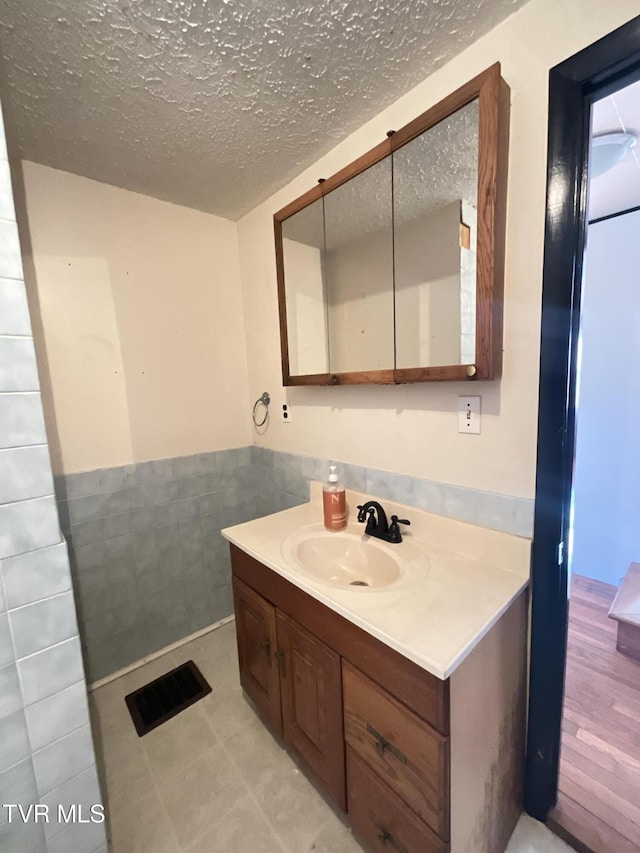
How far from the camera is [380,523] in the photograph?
130cm

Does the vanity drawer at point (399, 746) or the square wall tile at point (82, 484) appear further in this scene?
the square wall tile at point (82, 484)

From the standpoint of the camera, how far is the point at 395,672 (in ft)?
2.72

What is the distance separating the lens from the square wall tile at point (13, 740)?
80 cm

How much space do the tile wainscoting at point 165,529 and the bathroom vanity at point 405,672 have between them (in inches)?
11.6

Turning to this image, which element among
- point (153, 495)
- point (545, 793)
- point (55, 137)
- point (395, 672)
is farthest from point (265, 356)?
point (545, 793)

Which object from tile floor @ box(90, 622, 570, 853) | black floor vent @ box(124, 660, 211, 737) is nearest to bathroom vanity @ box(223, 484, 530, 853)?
tile floor @ box(90, 622, 570, 853)

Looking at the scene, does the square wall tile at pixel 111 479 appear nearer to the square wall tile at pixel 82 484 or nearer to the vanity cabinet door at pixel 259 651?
the square wall tile at pixel 82 484

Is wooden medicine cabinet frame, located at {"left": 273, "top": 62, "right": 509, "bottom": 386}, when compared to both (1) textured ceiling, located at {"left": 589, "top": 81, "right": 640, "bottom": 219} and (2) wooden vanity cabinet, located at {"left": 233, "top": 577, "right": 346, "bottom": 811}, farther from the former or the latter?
(2) wooden vanity cabinet, located at {"left": 233, "top": 577, "right": 346, "bottom": 811}

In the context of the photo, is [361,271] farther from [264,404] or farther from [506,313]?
[264,404]

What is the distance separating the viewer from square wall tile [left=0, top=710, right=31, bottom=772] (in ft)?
2.61

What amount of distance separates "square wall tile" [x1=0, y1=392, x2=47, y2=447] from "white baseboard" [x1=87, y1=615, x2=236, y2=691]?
1.53 m

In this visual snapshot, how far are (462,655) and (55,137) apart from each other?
207cm

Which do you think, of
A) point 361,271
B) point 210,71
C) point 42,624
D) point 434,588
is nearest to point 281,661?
point 434,588

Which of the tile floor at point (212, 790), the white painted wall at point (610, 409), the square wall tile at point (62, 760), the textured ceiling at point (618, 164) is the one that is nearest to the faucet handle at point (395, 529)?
the tile floor at point (212, 790)
